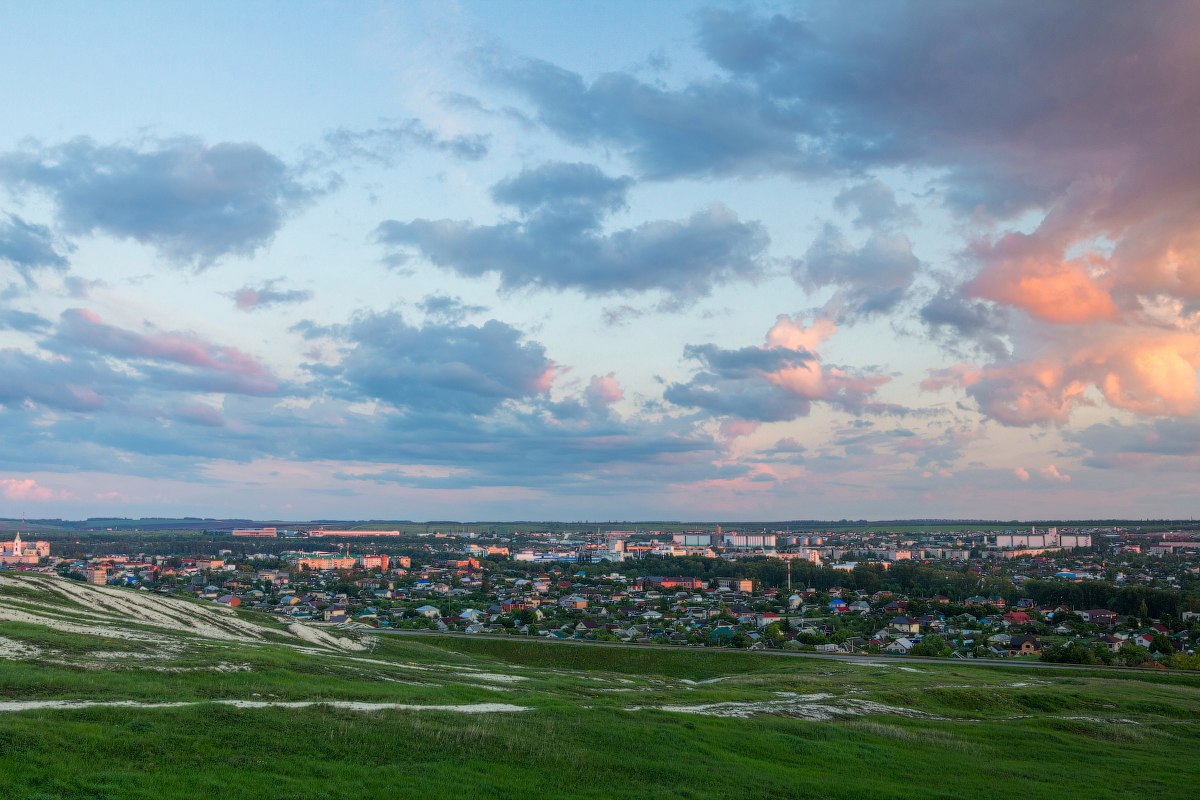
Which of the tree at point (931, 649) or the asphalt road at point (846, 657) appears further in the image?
the tree at point (931, 649)

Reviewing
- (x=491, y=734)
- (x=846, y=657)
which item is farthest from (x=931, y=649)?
(x=491, y=734)

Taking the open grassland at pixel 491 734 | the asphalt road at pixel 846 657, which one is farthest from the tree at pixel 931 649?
the open grassland at pixel 491 734

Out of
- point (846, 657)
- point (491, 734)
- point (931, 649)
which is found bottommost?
point (931, 649)

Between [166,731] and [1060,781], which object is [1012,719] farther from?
[166,731]

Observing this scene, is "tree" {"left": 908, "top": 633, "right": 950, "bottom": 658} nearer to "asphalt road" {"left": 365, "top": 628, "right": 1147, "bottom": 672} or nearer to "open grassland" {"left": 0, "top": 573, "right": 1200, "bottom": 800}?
"asphalt road" {"left": 365, "top": 628, "right": 1147, "bottom": 672}

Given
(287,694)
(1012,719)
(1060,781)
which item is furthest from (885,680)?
(287,694)

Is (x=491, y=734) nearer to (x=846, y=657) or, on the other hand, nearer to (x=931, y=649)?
(x=846, y=657)

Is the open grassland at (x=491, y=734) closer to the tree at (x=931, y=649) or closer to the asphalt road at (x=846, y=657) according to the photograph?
the asphalt road at (x=846, y=657)

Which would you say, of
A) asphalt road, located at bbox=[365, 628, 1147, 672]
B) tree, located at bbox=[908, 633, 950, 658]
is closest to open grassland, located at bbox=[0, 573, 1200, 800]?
asphalt road, located at bbox=[365, 628, 1147, 672]
